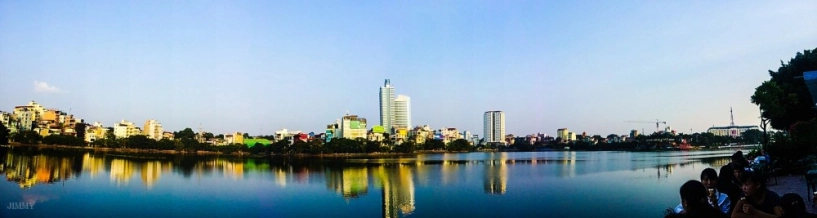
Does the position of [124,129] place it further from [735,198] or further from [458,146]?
[735,198]

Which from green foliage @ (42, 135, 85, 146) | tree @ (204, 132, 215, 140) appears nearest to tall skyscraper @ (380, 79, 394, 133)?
tree @ (204, 132, 215, 140)

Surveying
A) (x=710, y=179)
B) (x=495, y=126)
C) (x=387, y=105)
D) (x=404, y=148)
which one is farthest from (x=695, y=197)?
(x=495, y=126)

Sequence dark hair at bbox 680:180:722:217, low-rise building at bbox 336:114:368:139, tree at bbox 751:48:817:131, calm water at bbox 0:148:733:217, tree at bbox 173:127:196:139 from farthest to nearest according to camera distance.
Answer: low-rise building at bbox 336:114:368:139 → tree at bbox 173:127:196:139 → tree at bbox 751:48:817:131 → calm water at bbox 0:148:733:217 → dark hair at bbox 680:180:722:217

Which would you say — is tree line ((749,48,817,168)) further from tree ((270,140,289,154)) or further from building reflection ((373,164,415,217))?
tree ((270,140,289,154))

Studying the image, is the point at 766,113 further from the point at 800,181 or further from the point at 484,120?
the point at 484,120

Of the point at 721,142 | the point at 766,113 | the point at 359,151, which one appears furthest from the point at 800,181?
the point at 721,142

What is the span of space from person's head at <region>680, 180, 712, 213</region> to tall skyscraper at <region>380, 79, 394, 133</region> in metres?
111

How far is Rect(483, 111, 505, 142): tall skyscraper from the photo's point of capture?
132375mm

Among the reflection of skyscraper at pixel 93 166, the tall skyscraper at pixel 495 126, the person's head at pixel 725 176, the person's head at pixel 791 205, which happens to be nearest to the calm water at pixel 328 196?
the reflection of skyscraper at pixel 93 166

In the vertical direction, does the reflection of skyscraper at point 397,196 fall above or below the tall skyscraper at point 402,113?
below

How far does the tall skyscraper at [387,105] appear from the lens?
114000mm

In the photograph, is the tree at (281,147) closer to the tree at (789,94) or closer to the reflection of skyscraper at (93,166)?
the reflection of skyscraper at (93,166)

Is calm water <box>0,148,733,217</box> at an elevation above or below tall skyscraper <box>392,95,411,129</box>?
below

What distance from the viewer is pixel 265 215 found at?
1300 centimetres
